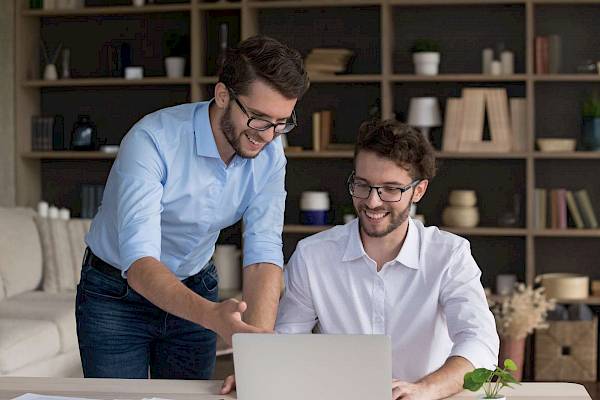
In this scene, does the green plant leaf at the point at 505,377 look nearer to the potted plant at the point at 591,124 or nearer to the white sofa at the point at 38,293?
the white sofa at the point at 38,293

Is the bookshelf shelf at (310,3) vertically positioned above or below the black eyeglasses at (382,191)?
above

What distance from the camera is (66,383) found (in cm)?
226

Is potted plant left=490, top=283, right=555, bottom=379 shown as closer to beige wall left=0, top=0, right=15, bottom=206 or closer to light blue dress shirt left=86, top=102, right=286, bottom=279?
beige wall left=0, top=0, right=15, bottom=206

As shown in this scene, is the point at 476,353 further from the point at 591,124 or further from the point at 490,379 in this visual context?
the point at 591,124

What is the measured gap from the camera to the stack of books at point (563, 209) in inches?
224

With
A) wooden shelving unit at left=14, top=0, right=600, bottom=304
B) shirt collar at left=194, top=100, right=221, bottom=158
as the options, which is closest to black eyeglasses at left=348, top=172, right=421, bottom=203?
shirt collar at left=194, top=100, right=221, bottom=158

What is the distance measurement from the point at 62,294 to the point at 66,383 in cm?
327

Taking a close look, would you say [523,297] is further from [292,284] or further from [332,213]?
[292,284]

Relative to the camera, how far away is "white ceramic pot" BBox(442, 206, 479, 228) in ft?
18.9

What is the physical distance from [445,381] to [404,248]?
20.8 inches

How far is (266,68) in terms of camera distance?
235 centimetres

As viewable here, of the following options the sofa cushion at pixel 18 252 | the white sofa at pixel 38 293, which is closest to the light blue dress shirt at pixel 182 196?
the white sofa at pixel 38 293

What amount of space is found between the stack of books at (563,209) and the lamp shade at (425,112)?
0.66 meters

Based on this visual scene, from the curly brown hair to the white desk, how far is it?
2.06 ft
